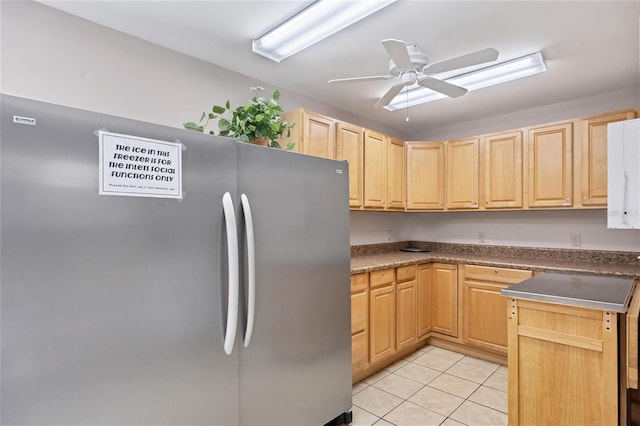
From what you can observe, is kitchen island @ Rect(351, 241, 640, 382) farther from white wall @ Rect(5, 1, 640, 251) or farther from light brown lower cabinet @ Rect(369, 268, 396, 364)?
white wall @ Rect(5, 1, 640, 251)

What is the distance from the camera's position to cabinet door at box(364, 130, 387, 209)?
10.8 feet

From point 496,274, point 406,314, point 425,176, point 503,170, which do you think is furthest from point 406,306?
point 503,170

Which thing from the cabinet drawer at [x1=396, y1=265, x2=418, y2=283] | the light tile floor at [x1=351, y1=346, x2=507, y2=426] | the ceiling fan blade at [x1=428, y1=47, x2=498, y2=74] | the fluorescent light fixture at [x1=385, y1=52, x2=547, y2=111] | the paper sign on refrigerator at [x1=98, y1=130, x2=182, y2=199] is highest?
the fluorescent light fixture at [x1=385, y1=52, x2=547, y2=111]

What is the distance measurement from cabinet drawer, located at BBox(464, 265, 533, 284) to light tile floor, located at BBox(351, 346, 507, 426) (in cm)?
A: 79

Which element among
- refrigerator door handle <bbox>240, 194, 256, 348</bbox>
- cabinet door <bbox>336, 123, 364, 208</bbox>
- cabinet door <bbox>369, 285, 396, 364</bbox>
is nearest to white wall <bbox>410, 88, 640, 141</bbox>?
cabinet door <bbox>336, 123, 364, 208</bbox>

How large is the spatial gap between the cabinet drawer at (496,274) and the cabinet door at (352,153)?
4.22ft

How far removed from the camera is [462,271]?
3348mm

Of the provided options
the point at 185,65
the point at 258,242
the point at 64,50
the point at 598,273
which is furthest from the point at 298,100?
the point at 598,273

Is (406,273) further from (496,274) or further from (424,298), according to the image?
(496,274)

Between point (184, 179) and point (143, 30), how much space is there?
143cm

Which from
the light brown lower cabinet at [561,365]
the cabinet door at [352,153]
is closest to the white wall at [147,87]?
the cabinet door at [352,153]

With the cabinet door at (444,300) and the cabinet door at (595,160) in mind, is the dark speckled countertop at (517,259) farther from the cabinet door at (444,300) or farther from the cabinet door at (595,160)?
the cabinet door at (595,160)

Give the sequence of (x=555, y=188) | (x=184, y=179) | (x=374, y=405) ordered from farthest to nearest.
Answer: (x=555, y=188) < (x=374, y=405) < (x=184, y=179)

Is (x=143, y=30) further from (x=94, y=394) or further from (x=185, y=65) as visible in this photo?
(x=94, y=394)
